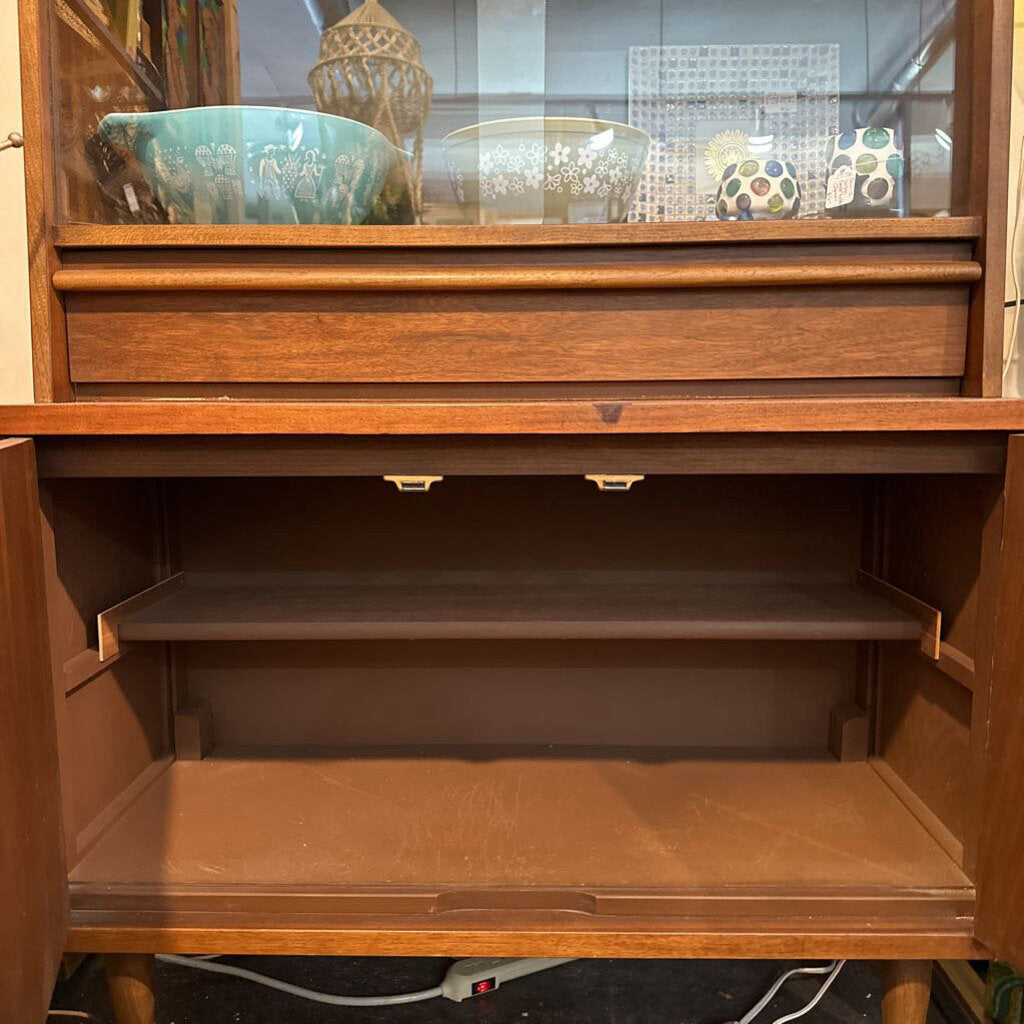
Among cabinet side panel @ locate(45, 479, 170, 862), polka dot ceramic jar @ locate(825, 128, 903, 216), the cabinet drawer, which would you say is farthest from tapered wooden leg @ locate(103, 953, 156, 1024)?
polka dot ceramic jar @ locate(825, 128, 903, 216)

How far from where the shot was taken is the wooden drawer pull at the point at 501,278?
81cm

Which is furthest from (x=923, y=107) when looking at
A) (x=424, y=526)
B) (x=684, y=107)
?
(x=424, y=526)

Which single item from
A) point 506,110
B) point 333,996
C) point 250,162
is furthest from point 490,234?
point 333,996

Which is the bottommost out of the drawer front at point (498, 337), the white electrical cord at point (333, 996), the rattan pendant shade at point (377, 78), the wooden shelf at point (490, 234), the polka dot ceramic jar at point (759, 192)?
the white electrical cord at point (333, 996)

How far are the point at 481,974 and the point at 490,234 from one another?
948 millimetres

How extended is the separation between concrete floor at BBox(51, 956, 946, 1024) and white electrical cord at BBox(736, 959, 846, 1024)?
1 cm

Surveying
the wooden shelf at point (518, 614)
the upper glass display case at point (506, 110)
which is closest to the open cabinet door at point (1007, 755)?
the wooden shelf at point (518, 614)

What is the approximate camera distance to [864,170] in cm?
89

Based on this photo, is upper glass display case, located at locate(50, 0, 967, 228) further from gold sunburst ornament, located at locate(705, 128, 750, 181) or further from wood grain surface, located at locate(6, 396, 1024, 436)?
wood grain surface, located at locate(6, 396, 1024, 436)

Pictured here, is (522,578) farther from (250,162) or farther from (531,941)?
(250,162)

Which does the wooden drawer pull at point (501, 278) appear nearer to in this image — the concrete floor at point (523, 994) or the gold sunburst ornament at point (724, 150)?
the gold sunburst ornament at point (724, 150)

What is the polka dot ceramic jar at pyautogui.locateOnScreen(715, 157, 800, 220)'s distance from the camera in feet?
2.92

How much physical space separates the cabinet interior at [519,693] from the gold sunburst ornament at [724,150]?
0.43m

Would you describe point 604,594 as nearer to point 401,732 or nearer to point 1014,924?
point 401,732
